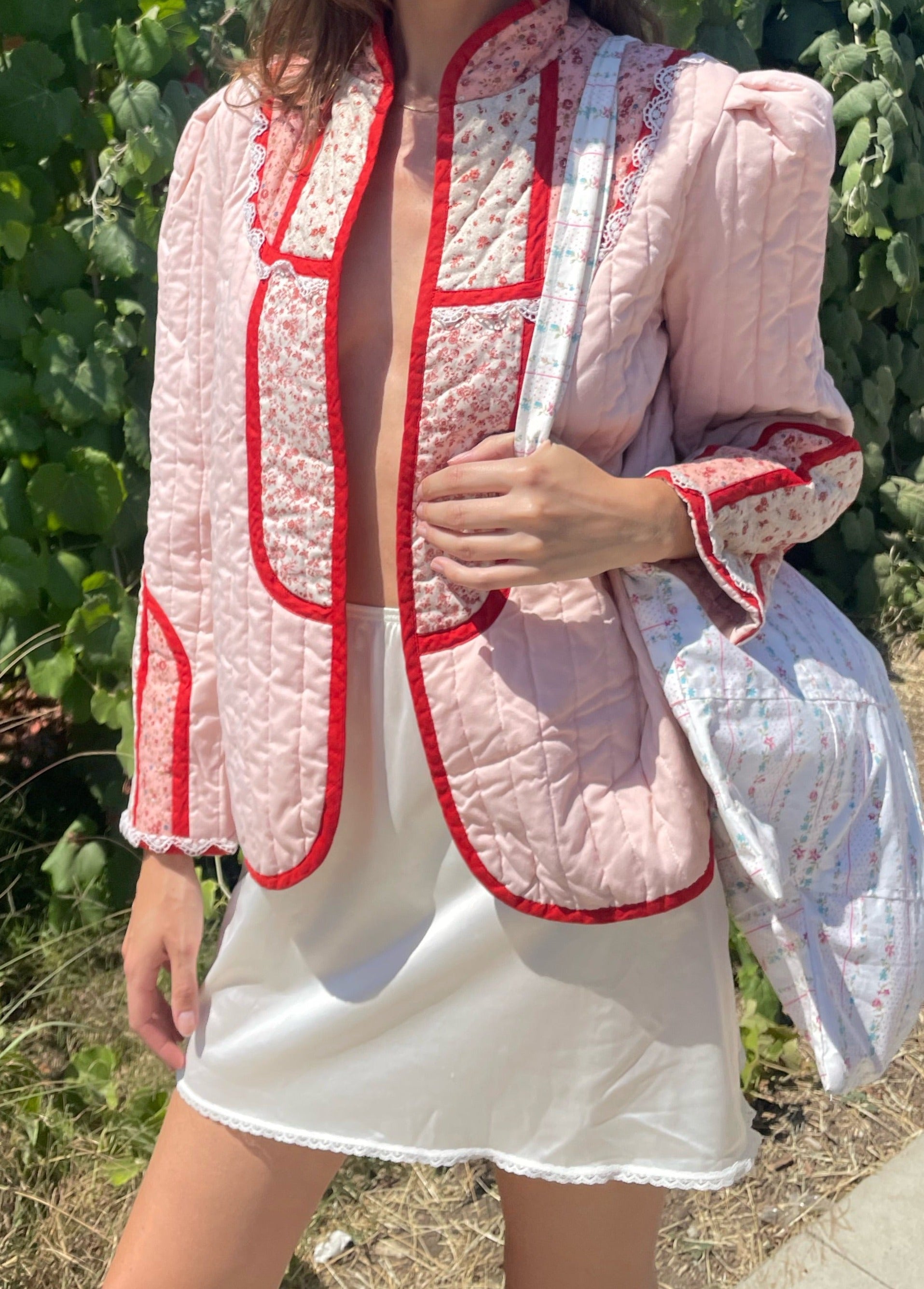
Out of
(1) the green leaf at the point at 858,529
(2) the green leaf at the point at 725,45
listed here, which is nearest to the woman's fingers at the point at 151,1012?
(2) the green leaf at the point at 725,45

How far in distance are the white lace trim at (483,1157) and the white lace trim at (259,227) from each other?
71 centimetres

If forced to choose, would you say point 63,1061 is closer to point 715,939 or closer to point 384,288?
point 715,939

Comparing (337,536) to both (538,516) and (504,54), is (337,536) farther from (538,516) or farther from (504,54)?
(504,54)

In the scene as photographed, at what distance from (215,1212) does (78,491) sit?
114cm

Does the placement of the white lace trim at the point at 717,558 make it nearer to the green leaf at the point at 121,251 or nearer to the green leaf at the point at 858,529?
the green leaf at the point at 121,251

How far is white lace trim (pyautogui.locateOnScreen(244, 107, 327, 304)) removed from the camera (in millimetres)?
1021

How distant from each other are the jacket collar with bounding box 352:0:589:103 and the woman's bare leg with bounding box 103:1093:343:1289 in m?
0.91

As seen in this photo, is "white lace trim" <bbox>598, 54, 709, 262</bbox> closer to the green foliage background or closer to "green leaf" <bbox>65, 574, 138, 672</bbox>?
the green foliage background

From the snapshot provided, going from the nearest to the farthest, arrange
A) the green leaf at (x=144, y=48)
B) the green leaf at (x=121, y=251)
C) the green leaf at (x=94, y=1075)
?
the green leaf at (x=144, y=48)
the green leaf at (x=121, y=251)
the green leaf at (x=94, y=1075)

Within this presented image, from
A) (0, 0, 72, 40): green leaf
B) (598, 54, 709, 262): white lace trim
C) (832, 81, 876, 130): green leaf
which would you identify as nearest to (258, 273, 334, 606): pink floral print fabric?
(598, 54, 709, 262): white lace trim

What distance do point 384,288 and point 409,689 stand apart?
1.07 ft

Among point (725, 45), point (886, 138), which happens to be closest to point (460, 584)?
point (725, 45)

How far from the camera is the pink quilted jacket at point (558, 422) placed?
98cm

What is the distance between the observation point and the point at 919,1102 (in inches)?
90.3
